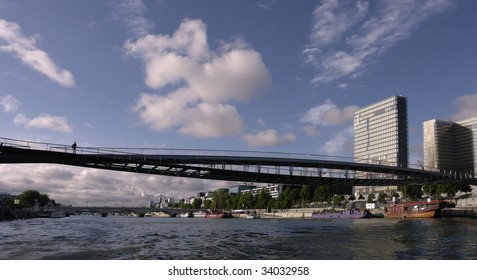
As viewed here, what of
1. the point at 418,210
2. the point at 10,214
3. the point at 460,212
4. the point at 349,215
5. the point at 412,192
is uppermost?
the point at 412,192

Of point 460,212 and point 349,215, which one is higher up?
point 460,212

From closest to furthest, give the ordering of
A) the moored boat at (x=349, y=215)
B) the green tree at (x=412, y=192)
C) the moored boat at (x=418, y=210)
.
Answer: the moored boat at (x=418, y=210) < the moored boat at (x=349, y=215) < the green tree at (x=412, y=192)

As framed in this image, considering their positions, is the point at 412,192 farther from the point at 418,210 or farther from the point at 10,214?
the point at 10,214

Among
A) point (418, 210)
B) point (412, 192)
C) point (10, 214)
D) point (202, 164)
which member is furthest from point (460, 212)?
point (10, 214)

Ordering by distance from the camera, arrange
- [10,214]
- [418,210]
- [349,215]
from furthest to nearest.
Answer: [349,215]
[10,214]
[418,210]

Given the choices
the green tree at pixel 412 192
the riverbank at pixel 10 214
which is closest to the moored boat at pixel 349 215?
the green tree at pixel 412 192

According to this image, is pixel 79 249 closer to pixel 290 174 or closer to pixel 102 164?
pixel 102 164

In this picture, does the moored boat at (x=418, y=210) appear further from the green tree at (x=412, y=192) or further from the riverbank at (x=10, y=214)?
the riverbank at (x=10, y=214)

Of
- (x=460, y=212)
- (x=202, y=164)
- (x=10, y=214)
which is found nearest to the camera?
(x=202, y=164)

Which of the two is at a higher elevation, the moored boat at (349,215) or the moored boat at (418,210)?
the moored boat at (418,210)

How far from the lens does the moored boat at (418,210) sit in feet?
396

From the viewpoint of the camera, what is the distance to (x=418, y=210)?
126 meters
